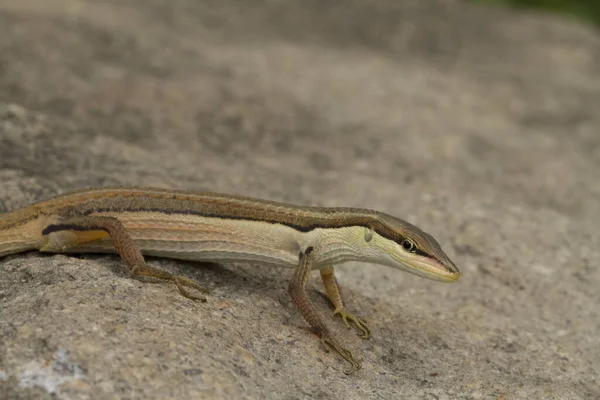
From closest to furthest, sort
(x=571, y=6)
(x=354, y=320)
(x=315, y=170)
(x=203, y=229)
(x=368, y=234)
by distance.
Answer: (x=368, y=234)
(x=203, y=229)
(x=354, y=320)
(x=315, y=170)
(x=571, y=6)

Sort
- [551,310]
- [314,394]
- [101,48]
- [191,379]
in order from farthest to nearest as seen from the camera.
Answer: [101,48] < [551,310] < [314,394] < [191,379]

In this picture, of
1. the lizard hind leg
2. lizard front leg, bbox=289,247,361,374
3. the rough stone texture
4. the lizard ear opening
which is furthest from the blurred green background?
the lizard hind leg

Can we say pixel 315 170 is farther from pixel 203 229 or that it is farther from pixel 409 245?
pixel 409 245

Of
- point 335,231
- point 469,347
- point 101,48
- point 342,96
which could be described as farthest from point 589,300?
point 101,48

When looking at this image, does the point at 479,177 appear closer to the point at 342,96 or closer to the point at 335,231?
the point at 342,96

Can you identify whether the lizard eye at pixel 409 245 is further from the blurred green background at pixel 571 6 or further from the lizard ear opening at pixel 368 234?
the blurred green background at pixel 571 6

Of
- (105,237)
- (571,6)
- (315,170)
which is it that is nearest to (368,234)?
(105,237)

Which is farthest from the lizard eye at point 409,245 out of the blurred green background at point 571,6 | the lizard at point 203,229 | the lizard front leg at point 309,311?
the blurred green background at point 571,6
